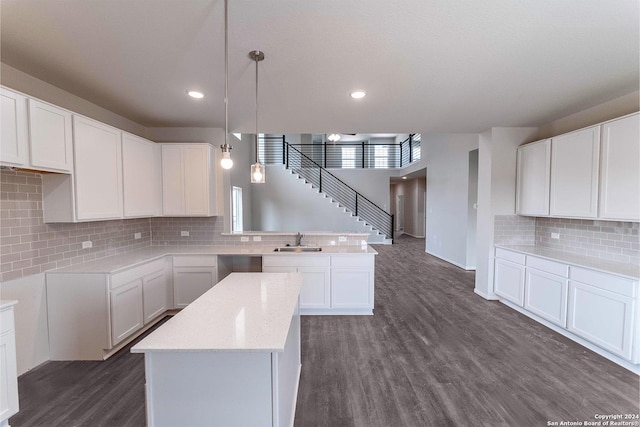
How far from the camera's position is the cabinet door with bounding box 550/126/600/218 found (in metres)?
2.87

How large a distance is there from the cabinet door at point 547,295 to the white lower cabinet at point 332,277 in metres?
2.04

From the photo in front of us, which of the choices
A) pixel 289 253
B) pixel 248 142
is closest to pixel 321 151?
pixel 248 142

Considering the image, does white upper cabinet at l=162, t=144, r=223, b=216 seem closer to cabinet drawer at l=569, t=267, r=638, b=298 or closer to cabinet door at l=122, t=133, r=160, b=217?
cabinet door at l=122, t=133, r=160, b=217

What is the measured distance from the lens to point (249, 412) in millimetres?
1271

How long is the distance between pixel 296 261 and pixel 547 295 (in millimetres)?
3131

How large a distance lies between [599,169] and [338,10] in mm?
3278

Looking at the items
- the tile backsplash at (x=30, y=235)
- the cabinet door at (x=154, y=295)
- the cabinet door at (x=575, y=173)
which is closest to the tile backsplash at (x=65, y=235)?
the tile backsplash at (x=30, y=235)

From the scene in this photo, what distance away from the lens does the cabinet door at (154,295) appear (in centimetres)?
305

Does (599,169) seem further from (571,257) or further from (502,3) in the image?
(502,3)

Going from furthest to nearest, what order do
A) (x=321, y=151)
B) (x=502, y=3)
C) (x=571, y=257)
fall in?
(x=321, y=151)
(x=571, y=257)
(x=502, y=3)

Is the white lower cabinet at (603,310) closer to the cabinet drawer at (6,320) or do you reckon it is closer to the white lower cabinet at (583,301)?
the white lower cabinet at (583,301)

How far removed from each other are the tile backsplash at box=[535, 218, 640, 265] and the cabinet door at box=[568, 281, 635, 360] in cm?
71

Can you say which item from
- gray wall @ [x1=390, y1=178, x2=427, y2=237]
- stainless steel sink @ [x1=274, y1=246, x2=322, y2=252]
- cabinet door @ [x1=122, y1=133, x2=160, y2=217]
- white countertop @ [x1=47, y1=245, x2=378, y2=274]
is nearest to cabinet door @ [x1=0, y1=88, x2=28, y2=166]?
cabinet door @ [x1=122, y1=133, x2=160, y2=217]

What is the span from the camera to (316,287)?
3549mm
